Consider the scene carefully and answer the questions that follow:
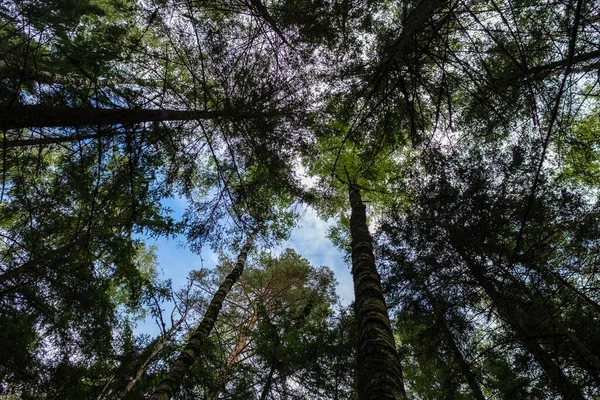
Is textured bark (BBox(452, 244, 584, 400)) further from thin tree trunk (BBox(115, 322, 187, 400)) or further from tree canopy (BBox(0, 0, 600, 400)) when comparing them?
thin tree trunk (BBox(115, 322, 187, 400))

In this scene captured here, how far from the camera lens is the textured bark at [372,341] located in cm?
295

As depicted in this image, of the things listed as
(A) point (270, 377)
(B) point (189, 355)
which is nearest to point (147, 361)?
(B) point (189, 355)

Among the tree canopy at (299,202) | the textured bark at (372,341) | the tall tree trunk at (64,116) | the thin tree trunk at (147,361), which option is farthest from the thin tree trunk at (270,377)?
the tall tree trunk at (64,116)

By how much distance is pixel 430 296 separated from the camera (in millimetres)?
6598

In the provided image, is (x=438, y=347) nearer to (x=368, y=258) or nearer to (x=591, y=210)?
(x=368, y=258)

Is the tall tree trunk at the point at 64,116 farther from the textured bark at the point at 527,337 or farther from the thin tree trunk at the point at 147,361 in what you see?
the textured bark at the point at 527,337

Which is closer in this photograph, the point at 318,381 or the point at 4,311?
the point at 4,311

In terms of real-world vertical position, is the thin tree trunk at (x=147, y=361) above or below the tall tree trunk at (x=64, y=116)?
below

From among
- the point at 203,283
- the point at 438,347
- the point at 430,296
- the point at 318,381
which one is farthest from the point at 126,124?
the point at 203,283

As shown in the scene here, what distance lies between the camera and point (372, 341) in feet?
11.6

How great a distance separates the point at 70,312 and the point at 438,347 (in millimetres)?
7630

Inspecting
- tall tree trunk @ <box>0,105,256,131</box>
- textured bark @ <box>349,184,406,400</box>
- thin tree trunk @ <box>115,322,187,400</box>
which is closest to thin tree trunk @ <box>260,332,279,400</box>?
thin tree trunk @ <box>115,322,187,400</box>

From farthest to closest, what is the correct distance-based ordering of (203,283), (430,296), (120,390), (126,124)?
(203,283)
(430,296)
(120,390)
(126,124)

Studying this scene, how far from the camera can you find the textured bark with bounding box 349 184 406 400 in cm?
295
